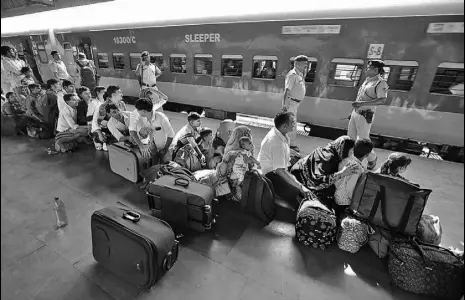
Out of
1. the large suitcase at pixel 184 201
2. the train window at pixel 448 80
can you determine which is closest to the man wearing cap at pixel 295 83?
the train window at pixel 448 80

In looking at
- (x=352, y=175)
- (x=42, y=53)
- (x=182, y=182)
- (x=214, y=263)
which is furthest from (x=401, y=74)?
(x=42, y=53)

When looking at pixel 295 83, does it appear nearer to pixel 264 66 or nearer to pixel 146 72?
pixel 264 66

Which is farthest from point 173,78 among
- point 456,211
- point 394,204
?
point 456,211

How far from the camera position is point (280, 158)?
2.97 m

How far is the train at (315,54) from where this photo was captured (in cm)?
404

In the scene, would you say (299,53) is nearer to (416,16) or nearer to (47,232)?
(416,16)

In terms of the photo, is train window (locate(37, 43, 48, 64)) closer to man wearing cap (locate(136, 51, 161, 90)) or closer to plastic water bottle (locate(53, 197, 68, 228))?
man wearing cap (locate(136, 51, 161, 90))

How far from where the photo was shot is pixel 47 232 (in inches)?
105

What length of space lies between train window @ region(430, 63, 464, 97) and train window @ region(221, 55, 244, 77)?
383 cm

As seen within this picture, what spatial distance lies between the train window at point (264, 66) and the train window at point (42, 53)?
8.85m

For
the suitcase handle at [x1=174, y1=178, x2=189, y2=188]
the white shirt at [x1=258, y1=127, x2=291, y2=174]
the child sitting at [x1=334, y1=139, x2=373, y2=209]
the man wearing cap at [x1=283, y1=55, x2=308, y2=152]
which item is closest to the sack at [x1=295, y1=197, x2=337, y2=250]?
the child sitting at [x1=334, y1=139, x2=373, y2=209]

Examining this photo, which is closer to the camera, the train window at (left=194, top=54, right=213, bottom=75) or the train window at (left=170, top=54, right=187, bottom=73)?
the train window at (left=194, top=54, right=213, bottom=75)

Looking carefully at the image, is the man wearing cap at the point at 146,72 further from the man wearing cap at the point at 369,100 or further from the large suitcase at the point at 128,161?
the man wearing cap at the point at 369,100

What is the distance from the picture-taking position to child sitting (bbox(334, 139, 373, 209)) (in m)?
2.72
